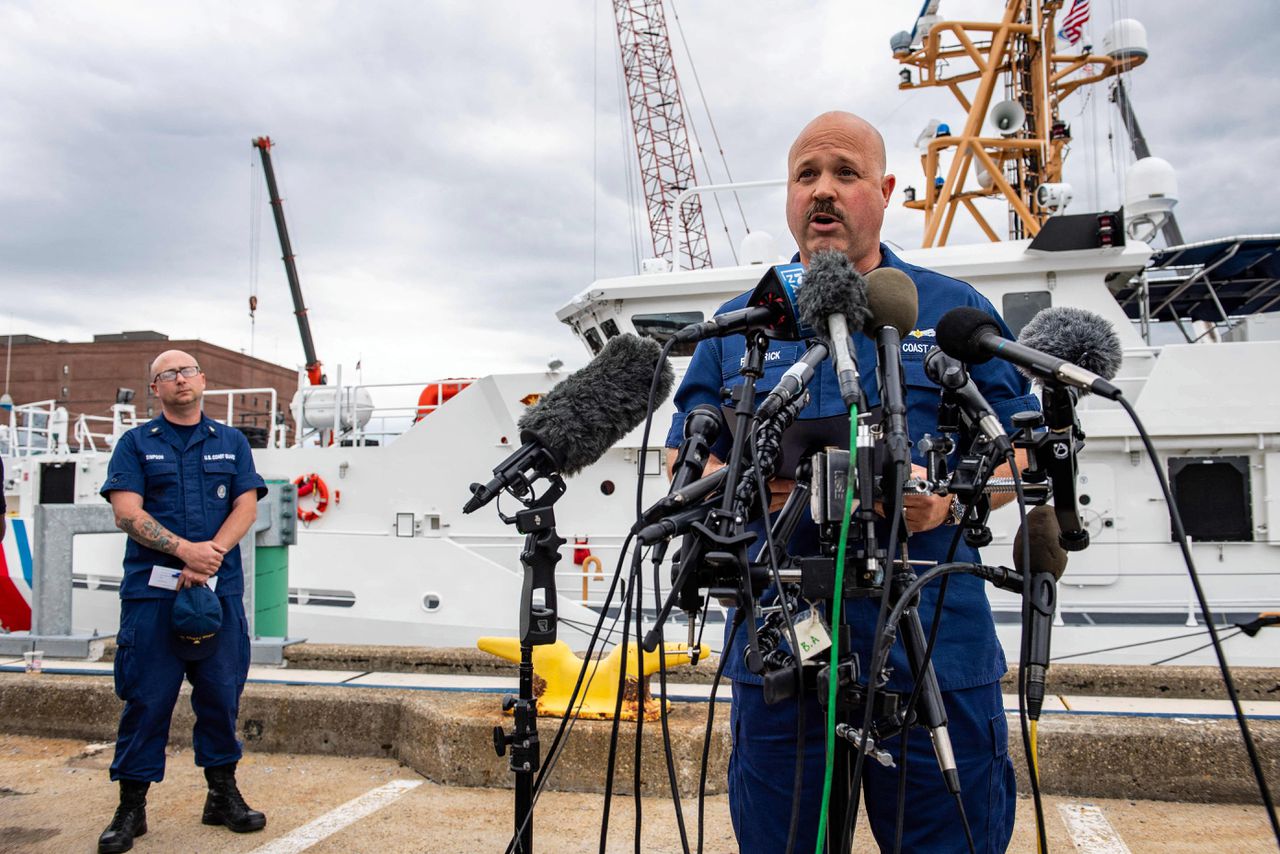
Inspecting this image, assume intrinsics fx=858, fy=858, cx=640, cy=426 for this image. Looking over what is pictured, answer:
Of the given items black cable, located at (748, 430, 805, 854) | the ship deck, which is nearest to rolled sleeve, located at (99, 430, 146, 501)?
the ship deck

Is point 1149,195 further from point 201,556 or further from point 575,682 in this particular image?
point 201,556

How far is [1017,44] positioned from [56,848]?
455 inches

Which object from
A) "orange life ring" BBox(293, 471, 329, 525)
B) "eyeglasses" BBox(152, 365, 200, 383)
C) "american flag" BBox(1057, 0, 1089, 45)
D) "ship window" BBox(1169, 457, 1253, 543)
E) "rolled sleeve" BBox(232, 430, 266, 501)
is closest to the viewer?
"eyeglasses" BBox(152, 365, 200, 383)

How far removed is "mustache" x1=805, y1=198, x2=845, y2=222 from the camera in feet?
5.76

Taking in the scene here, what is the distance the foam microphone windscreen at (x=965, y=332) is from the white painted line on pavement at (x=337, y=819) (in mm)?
2751

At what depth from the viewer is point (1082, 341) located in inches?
78.8

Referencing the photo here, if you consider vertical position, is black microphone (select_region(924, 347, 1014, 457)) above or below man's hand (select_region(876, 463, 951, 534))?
above

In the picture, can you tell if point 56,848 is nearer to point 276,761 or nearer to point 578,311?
point 276,761

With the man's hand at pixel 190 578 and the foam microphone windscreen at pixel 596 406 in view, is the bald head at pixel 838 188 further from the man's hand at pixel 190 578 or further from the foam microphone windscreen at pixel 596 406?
the man's hand at pixel 190 578

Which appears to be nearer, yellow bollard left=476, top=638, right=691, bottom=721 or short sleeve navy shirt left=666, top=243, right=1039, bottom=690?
short sleeve navy shirt left=666, top=243, right=1039, bottom=690

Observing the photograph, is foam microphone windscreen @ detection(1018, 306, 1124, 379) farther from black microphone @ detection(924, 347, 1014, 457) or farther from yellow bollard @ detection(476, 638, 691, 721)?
yellow bollard @ detection(476, 638, 691, 721)

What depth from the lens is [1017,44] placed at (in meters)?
10.3

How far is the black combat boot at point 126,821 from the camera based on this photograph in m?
2.90

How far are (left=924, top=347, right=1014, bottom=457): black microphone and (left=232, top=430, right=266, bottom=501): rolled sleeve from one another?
2.91 metres
